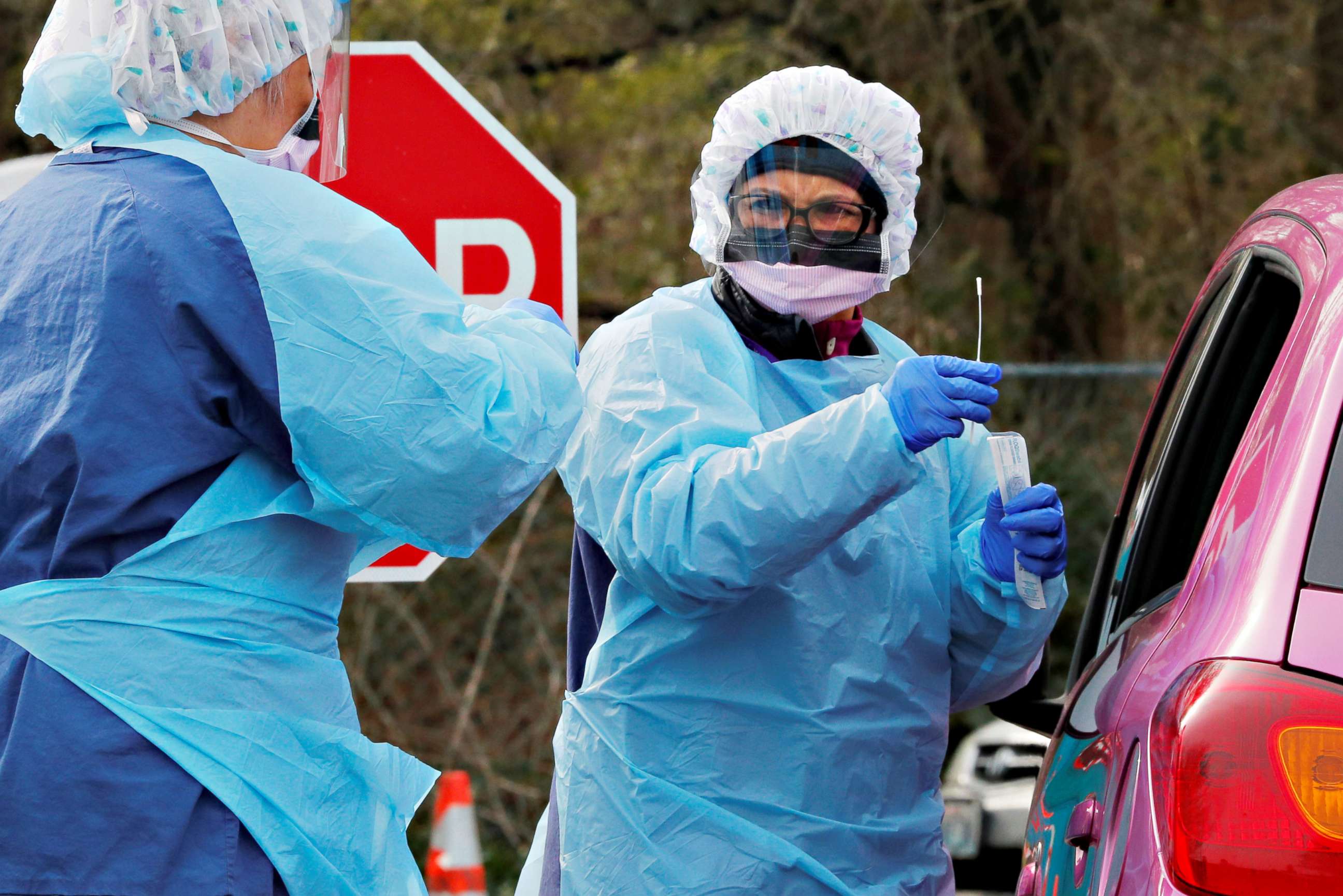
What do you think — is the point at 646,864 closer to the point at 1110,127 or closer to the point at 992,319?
the point at 992,319

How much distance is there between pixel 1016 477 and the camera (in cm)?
237

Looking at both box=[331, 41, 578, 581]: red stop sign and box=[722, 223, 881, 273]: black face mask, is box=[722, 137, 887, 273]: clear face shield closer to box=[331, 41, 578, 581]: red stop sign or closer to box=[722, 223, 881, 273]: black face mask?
box=[722, 223, 881, 273]: black face mask

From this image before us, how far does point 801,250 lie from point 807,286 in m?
0.05

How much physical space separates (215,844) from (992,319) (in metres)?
5.92

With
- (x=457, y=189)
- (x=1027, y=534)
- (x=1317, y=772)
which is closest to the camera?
(x=1317, y=772)

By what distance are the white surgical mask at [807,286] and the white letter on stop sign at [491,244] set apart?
0.67 m

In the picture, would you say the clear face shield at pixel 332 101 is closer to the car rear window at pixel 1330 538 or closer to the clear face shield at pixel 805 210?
the clear face shield at pixel 805 210

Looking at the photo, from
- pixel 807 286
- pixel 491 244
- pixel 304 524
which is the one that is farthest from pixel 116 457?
pixel 491 244

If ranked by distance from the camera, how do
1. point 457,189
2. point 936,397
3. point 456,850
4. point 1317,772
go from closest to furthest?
point 1317,772 < point 936,397 < point 457,189 < point 456,850

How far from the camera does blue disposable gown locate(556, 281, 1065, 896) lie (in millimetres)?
2250

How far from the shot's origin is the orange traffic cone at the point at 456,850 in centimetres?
381

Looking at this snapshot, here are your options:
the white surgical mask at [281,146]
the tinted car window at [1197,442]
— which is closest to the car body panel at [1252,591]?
the tinted car window at [1197,442]

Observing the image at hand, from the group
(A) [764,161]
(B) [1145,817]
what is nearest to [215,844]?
(B) [1145,817]

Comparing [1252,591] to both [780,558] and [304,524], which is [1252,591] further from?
[304,524]
